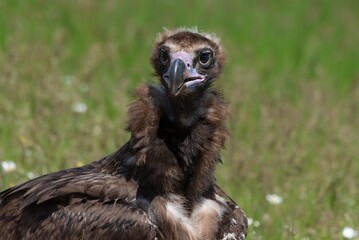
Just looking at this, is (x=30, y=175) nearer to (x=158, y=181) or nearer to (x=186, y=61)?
(x=158, y=181)

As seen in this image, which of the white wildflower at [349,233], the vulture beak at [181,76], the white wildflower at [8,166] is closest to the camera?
the vulture beak at [181,76]

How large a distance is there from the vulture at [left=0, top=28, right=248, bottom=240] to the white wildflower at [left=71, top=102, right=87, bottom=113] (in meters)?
3.53

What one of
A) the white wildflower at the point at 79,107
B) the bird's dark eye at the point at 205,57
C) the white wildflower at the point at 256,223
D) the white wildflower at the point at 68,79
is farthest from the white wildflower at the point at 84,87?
the bird's dark eye at the point at 205,57

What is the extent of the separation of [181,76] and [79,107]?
4.16m

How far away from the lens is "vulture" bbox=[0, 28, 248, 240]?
6.01 m

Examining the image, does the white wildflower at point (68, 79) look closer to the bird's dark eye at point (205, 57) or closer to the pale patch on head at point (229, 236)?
the bird's dark eye at point (205, 57)

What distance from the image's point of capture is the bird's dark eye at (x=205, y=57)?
21.4 ft

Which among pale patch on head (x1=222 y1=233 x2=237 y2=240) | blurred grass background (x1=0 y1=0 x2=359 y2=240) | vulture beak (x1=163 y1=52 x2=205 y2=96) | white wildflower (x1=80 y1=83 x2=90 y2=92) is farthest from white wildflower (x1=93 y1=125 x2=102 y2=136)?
pale patch on head (x1=222 y1=233 x2=237 y2=240)

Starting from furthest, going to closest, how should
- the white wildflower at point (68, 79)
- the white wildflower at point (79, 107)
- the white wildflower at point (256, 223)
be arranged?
the white wildflower at point (68, 79) → the white wildflower at point (79, 107) → the white wildflower at point (256, 223)

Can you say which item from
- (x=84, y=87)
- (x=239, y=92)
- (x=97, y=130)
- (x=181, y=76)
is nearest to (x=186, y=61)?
(x=181, y=76)

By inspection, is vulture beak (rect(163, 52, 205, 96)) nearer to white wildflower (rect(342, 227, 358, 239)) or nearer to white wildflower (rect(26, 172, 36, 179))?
white wildflower (rect(342, 227, 358, 239))

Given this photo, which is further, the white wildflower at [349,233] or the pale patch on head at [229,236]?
the white wildflower at [349,233]

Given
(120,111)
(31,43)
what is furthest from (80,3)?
(120,111)

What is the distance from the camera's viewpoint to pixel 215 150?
6.44 metres
